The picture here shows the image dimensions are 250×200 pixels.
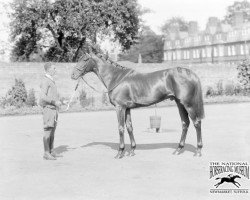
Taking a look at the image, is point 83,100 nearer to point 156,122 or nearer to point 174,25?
point 156,122

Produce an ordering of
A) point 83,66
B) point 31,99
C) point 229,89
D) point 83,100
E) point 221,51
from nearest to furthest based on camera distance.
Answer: point 83,66 < point 31,99 < point 83,100 < point 229,89 < point 221,51

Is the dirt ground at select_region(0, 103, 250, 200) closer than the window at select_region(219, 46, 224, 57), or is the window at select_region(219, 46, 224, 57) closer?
the dirt ground at select_region(0, 103, 250, 200)

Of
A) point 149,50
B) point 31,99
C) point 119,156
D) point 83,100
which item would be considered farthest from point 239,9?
point 119,156

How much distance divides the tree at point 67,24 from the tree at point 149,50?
5927cm

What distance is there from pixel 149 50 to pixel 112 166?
9334 cm

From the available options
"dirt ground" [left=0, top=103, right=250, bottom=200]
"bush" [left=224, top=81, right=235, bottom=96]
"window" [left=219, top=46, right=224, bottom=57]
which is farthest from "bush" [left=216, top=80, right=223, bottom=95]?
"window" [left=219, top=46, right=224, bottom=57]

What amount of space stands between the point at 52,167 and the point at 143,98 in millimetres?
2413

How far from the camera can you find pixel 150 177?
273 inches

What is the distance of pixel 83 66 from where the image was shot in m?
9.41

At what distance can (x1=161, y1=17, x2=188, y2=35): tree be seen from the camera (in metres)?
106

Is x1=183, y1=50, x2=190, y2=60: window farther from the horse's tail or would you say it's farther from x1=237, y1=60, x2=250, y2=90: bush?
the horse's tail

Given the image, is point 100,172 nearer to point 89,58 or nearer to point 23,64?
point 89,58

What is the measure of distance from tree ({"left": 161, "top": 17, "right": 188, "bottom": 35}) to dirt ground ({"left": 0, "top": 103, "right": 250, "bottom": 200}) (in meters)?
94.6

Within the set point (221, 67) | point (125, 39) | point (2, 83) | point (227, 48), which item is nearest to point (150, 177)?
point (2, 83)
